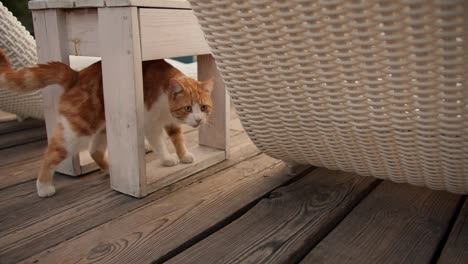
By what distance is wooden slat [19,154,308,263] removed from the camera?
77cm

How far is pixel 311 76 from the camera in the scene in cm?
75

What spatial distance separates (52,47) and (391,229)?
101cm

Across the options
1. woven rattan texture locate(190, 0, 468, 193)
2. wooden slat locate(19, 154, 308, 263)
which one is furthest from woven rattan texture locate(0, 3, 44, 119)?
woven rattan texture locate(190, 0, 468, 193)

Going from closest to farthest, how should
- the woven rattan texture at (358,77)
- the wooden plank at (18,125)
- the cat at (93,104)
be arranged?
the woven rattan texture at (358,77), the cat at (93,104), the wooden plank at (18,125)

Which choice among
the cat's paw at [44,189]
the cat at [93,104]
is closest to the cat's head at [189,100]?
the cat at [93,104]

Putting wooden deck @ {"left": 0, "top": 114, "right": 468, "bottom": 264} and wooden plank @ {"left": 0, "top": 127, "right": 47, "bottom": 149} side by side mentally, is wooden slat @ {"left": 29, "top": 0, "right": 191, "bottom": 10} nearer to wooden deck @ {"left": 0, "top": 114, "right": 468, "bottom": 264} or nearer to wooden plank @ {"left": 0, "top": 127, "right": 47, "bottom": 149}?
wooden deck @ {"left": 0, "top": 114, "right": 468, "bottom": 264}

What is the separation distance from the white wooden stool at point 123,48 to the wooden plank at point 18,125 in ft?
1.99

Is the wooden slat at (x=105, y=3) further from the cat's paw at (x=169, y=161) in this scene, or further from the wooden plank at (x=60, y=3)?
the cat's paw at (x=169, y=161)

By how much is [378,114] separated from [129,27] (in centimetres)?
59

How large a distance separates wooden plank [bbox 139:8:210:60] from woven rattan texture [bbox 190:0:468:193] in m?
0.21

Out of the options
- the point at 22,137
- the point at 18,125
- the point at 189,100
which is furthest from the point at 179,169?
the point at 18,125

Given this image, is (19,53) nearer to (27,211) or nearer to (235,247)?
(27,211)

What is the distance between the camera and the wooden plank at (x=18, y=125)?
1.66m

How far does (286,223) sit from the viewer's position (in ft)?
2.91
